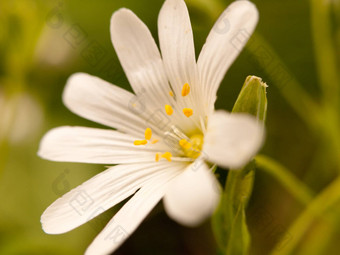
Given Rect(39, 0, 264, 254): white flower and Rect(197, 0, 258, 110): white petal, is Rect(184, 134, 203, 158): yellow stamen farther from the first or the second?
Rect(197, 0, 258, 110): white petal

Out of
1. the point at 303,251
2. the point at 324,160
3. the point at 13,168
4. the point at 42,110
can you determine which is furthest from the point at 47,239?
the point at 324,160

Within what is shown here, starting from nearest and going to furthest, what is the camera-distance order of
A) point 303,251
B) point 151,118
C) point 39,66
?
1. point 151,118
2. point 303,251
3. point 39,66

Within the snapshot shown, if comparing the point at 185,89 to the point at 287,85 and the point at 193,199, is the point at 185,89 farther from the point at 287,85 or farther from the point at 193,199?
the point at 287,85

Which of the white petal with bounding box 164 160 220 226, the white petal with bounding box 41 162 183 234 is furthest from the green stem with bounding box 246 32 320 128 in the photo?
the white petal with bounding box 164 160 220 226

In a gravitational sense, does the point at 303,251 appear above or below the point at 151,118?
below

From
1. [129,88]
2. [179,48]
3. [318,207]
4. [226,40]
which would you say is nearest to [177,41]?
[179,48]

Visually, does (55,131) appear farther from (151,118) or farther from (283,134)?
(283,134)

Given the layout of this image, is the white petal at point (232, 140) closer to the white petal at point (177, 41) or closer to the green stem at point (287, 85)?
the white petal at point (177, 41)
